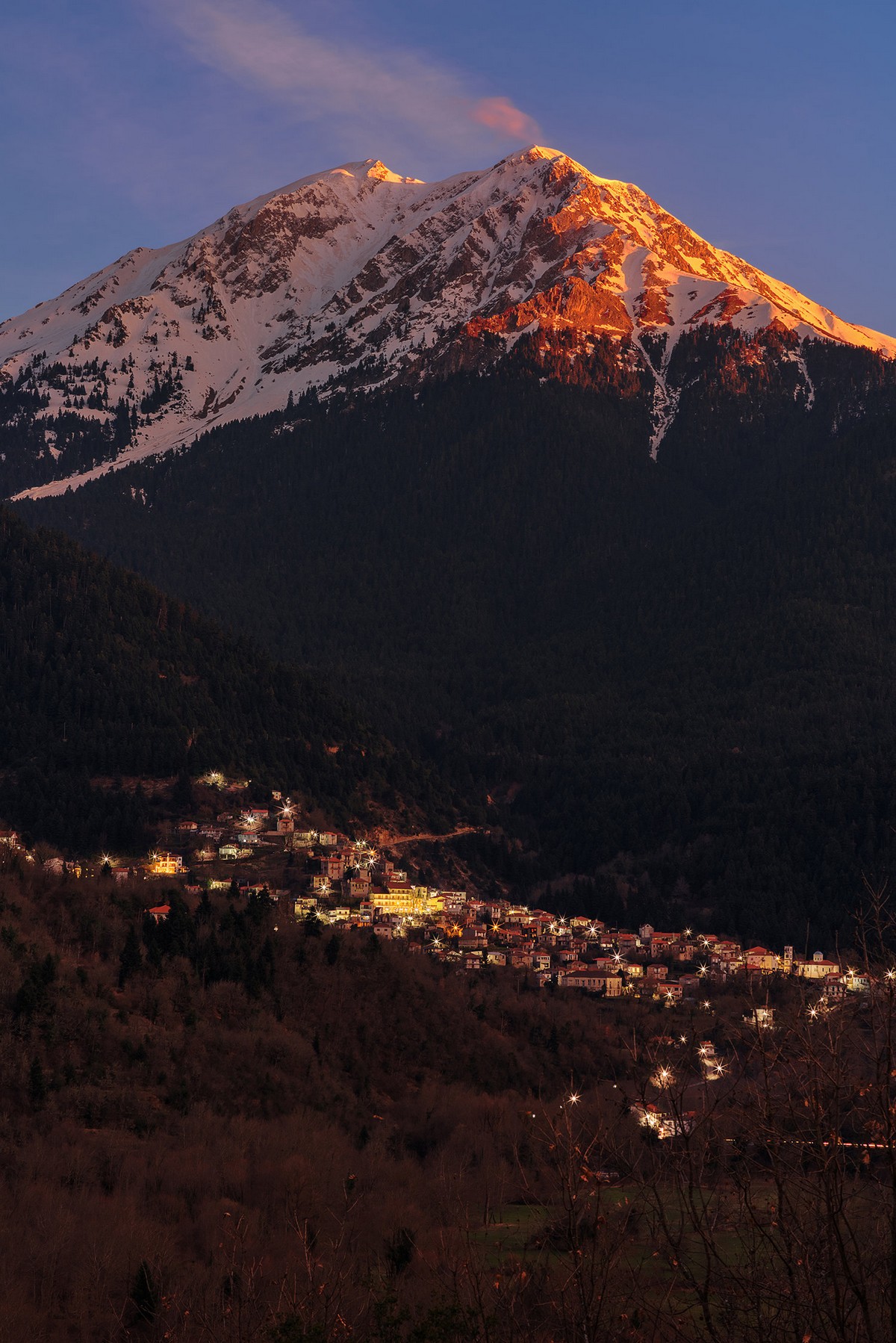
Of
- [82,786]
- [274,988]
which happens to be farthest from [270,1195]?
[82,786]

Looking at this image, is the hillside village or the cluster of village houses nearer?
the hillside village

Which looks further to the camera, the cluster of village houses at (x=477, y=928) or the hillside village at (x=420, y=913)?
the cluster of village houses at (x=477, y=928)

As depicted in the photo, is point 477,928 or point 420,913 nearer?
point 477,928

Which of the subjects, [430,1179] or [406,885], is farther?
[406,885]

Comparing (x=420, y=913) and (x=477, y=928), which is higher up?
(x=420, y=913)

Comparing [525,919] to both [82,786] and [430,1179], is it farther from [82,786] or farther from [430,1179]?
[430,1179]

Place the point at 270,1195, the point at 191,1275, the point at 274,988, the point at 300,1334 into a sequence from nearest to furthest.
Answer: the point at 300,1334, the point at 191,1275, the point at 270,1195, the point at 274,988

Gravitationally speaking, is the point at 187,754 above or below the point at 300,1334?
above

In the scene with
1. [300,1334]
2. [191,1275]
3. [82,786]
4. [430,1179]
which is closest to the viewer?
[300,1334]
